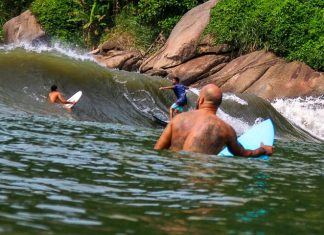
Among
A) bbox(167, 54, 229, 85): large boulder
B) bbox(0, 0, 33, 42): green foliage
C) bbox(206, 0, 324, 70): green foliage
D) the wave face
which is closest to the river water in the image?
the wave face

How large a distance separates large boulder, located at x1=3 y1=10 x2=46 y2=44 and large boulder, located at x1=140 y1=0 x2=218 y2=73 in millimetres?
9411

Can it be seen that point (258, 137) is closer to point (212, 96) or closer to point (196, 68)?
point (212, 96)

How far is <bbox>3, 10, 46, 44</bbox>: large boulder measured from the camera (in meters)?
34.5

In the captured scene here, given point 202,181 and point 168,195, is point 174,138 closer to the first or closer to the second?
point 202,181

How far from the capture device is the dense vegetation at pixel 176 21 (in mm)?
25469

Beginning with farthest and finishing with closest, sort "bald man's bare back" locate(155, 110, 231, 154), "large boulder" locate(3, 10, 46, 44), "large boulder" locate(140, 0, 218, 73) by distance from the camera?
"large boulder" locate(3, 10, 46, 44) < "large boulder" locate(140, 0, 218, 73) < "bald man's bare back" locate(155, 110, 231, 154)

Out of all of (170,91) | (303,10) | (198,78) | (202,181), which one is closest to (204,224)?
(202,181)

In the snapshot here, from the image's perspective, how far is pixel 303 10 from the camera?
2589 centimetres

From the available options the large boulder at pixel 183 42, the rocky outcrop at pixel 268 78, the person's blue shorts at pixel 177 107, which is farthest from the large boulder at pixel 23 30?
the person's blue shorts at pixel 177 107

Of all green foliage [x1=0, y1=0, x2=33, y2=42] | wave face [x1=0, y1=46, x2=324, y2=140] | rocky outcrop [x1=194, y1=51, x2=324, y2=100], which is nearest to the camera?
wave face [x1=0, y1=46, x2=324, y2=140]

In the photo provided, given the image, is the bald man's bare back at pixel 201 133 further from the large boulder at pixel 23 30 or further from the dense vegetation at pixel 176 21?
the large boulder at pixel 23 30

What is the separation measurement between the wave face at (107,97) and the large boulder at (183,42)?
518 cm

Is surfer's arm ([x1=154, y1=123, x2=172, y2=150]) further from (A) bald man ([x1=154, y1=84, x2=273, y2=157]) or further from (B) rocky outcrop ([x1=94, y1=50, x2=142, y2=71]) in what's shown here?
(B) rocky outcrop ([x1=94, y1=50, x2=142, y2=71])

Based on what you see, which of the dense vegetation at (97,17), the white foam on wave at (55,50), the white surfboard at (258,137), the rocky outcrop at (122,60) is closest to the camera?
the white surfboard at (258,137)
